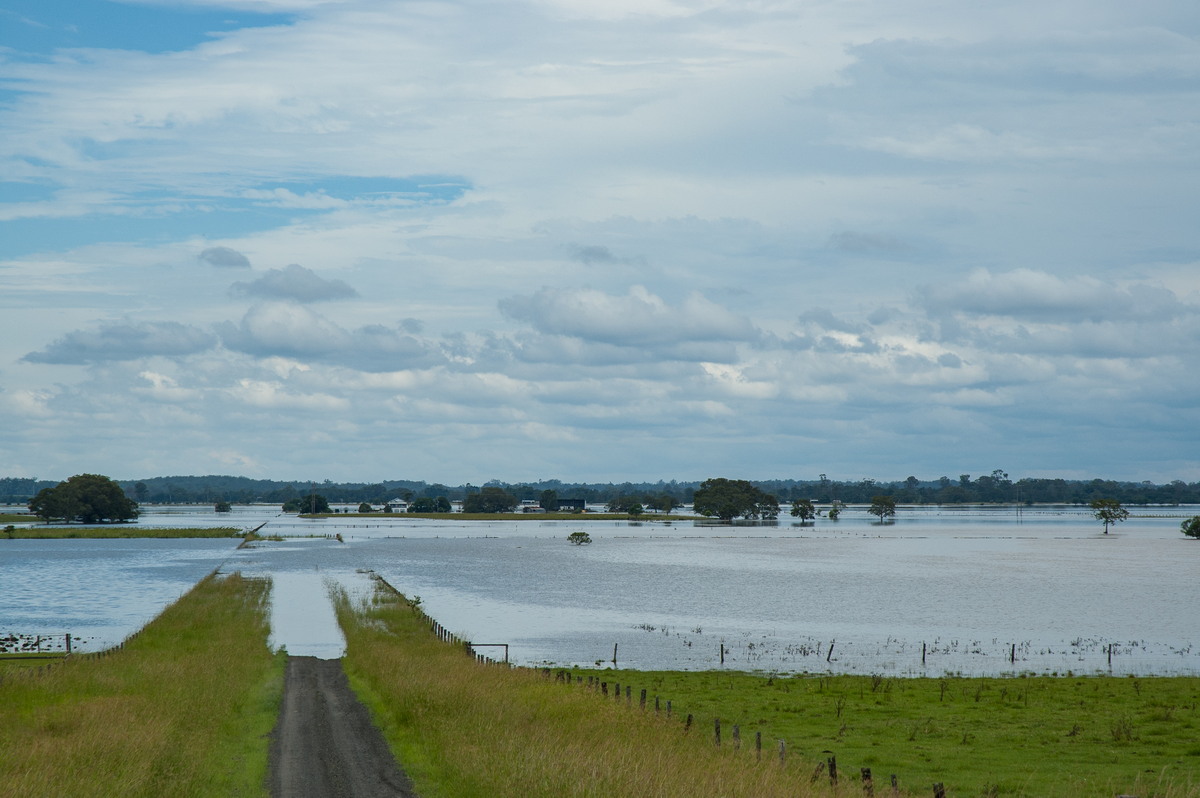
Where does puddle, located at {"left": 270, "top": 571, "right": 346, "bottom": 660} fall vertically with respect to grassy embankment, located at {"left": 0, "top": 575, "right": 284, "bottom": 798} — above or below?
below

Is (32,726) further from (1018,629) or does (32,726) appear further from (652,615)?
(1018,629)

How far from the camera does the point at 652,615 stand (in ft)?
246

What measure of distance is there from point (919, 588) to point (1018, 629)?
29789 millimetres

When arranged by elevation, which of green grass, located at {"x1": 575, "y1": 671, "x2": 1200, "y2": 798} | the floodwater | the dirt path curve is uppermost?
the dirt path curve

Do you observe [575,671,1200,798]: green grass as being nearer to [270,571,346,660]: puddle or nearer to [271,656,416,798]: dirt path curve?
[271,656,416,798]: dirt path curve

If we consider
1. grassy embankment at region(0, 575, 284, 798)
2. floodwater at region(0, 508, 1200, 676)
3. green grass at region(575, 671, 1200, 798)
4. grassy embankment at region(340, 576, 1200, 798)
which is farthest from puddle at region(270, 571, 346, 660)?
green grass at region(575, 671, 1200, 798)

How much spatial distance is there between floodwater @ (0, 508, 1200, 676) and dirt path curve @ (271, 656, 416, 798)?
53.0 feet

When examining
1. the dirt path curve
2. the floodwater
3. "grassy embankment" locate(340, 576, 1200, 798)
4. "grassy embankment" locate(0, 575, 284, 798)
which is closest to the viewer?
"grassy embankment" locate(0, 575, 284, 798)

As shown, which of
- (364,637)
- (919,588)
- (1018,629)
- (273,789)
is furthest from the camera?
(919,588)

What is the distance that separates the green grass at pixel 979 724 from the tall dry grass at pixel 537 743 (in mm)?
4636

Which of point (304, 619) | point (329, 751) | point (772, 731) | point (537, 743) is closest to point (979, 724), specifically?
point (772, 731)

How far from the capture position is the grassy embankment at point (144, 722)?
19328 millimetres

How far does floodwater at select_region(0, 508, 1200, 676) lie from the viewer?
54.8 m

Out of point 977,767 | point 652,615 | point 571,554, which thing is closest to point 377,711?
point 977,767
